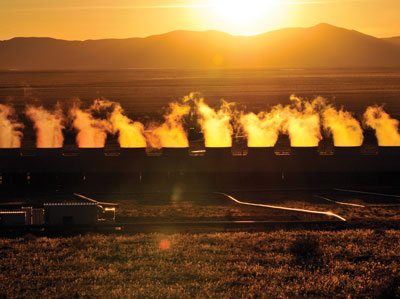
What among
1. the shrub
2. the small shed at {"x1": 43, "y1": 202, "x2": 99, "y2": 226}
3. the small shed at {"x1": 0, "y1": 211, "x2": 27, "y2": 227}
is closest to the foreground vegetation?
the shrub

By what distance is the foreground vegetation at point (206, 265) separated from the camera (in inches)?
415

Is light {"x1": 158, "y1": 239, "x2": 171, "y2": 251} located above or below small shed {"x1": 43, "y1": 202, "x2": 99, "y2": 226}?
below

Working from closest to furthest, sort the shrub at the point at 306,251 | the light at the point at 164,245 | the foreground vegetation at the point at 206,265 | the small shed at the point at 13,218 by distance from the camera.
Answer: the foreground vegetation at the point at 206,265 < the shrub at the point at 306,251 < the light at the point at 164,245 < the small shed at the point at 13,218

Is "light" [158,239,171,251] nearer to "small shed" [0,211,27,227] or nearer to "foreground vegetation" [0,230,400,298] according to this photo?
"foreground vegetation" [0,230,400,298]

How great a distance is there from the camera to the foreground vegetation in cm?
1054

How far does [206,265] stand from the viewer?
11961 millimetres

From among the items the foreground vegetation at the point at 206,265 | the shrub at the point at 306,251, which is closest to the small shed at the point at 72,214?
the foreground vegetation at the point at 206,265

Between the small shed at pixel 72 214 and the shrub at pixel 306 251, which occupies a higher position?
the small shed at pixel 72 214

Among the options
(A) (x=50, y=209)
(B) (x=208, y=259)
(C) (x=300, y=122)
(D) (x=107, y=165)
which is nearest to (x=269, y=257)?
(B) (x=208, y=259)

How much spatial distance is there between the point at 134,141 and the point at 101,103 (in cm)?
5113

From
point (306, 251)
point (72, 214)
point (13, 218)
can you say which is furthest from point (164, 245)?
point (13, 218)

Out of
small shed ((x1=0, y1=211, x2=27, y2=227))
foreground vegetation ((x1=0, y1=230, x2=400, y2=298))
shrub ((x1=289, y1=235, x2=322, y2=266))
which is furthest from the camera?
small shed ((x1=0, y1=211, x2=27, y2=227))

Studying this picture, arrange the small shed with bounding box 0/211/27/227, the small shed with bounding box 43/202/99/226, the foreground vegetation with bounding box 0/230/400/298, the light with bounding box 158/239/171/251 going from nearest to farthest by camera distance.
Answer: the foreground vegetation with bounding box 0/230/400/298
the light with bounding box 158/239/171/251
the small shed with bounding box 0/211/27/227
the small shed with bounding box 43/202/99/226

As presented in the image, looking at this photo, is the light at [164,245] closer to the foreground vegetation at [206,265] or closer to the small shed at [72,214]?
the foreground vegetation at [206,265]
